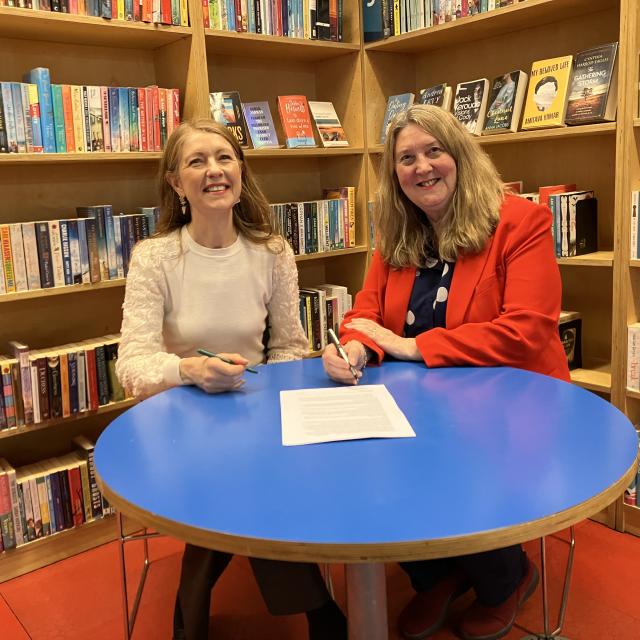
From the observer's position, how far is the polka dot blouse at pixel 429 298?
6.17 ft

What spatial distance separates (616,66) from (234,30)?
1411 millimetres

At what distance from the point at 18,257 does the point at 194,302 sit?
2.67 ft

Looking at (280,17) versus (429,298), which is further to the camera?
(280,17)

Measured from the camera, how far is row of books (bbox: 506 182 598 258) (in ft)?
8.45

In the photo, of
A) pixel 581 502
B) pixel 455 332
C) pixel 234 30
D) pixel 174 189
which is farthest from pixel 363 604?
pixel 234 30

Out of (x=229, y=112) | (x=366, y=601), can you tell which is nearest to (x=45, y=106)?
(x=229, y=112)

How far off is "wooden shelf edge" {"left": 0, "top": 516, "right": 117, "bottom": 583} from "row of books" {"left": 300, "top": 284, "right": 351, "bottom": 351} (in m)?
1.11

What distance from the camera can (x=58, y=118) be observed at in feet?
7.82

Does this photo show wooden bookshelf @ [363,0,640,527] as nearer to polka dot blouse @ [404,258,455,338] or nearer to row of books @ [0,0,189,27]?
polka dot blouse @ [404,258,455,338]

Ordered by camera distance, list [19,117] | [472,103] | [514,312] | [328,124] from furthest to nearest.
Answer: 1. [328,124]
2. [472,103]
3. [19,117]
4. [514,312]

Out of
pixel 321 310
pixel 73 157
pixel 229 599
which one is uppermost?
pixel 73 157

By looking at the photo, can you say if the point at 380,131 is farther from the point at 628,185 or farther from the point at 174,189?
the point at 174,189

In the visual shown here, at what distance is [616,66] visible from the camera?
239cm

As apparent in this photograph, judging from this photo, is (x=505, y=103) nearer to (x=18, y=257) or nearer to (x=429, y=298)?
(x=429, y=298)
